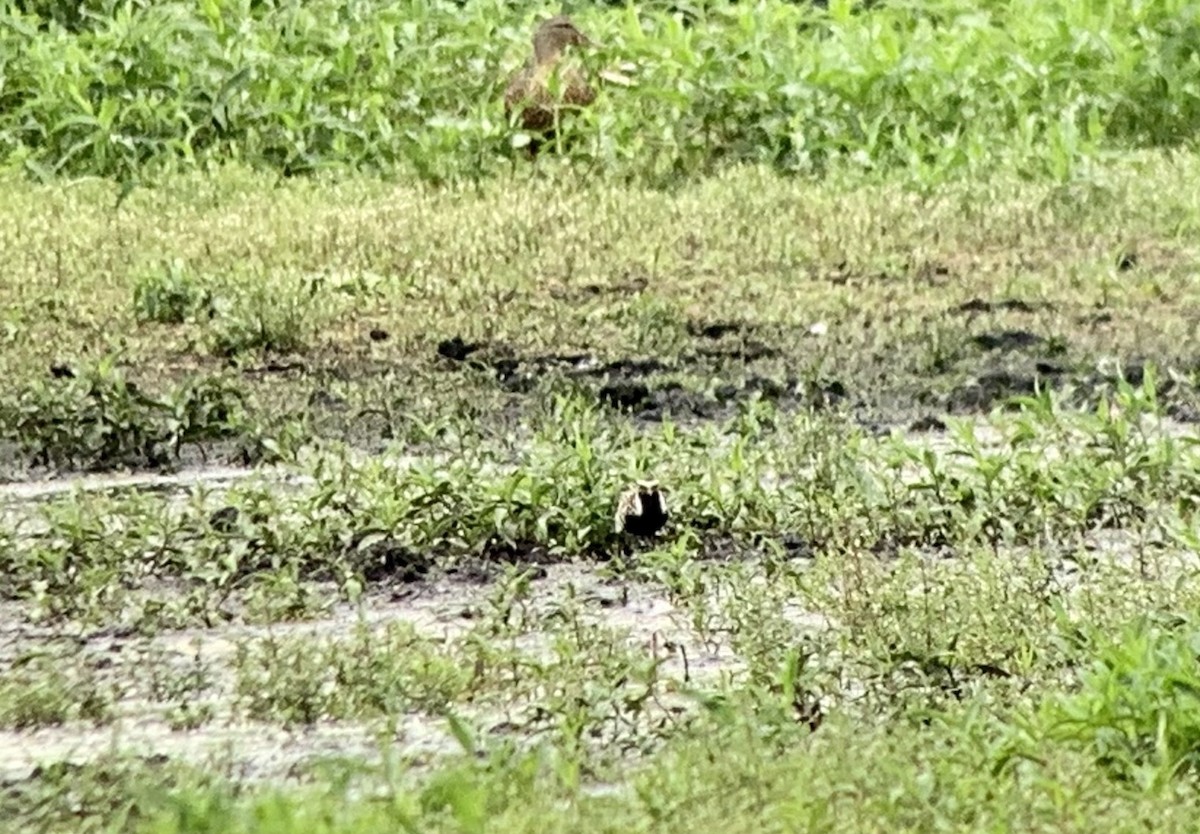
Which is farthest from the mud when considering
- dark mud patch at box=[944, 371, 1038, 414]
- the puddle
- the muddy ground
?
dark mud patch at box=[944, 371, 1038, 414]

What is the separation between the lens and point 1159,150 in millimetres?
9039

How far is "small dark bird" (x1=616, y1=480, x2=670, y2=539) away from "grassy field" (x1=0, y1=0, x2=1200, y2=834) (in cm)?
4

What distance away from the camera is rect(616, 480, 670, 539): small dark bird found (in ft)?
16.9

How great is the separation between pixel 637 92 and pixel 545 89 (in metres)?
0.35

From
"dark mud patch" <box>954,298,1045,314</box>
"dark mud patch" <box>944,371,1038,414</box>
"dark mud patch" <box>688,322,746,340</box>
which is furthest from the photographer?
"dark mud patch" <box>954,298,1045,314</box>

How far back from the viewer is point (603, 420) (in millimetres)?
6125

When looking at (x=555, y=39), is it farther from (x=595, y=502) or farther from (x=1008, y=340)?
(x=595, y=502)

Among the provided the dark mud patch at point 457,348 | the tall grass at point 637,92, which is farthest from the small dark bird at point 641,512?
the tall grass at point 637,92

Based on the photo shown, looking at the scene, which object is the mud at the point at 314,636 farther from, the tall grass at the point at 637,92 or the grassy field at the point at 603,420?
the tall grass at the point at 637,92

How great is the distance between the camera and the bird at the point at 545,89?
365 inches

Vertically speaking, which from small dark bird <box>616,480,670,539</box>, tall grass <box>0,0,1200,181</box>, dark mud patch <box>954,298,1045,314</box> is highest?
small dark bird <box>616,480,670,539</box>

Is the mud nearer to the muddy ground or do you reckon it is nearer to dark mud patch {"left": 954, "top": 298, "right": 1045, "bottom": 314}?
the muddy ground

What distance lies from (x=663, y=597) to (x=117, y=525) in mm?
1203

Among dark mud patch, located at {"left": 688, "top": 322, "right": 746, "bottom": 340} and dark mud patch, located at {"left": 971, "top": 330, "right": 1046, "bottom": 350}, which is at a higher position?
dark mud patch, located at {"left": 971, "top": 330, "right": 1046, "bottom": 350}
